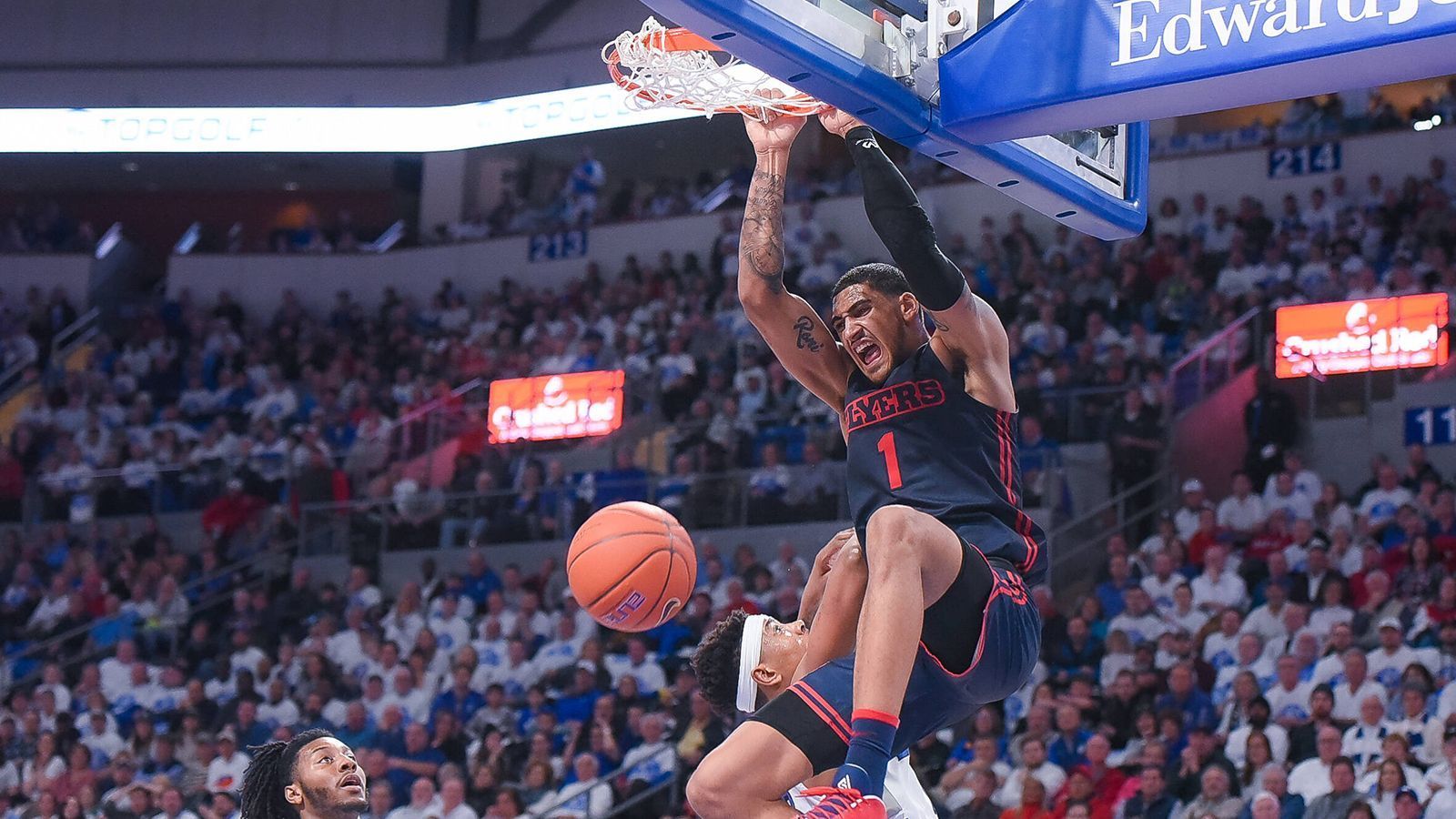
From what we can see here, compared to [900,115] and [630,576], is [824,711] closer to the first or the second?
[630,576]

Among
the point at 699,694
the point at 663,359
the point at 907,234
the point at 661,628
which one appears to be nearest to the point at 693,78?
the point at 907,234

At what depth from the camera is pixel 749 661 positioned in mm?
5273

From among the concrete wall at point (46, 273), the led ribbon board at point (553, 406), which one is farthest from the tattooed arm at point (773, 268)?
the concrete wall at point (46, 273)

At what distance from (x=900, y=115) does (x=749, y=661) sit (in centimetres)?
185

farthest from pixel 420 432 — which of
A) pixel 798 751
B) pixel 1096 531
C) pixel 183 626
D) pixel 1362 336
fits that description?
pixel 798 751

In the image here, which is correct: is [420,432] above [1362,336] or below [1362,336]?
below

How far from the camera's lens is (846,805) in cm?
370

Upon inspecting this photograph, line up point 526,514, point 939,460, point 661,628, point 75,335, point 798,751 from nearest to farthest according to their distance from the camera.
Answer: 1. point 798,751
2. point 939,460
3. point 661,628
4. point 526,514
5. point 75,335

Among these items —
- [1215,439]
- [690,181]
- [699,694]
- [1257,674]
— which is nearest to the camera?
[1257,674]

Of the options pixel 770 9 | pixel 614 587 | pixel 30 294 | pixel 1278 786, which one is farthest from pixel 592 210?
pixel 770 9

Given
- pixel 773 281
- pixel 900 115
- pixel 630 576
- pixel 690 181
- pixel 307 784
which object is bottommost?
pixel 307 784

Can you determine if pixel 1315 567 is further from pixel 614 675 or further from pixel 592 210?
pixel 592 210

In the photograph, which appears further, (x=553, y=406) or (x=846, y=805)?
(x=553, y=406)

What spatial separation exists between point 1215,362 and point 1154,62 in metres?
10.4
